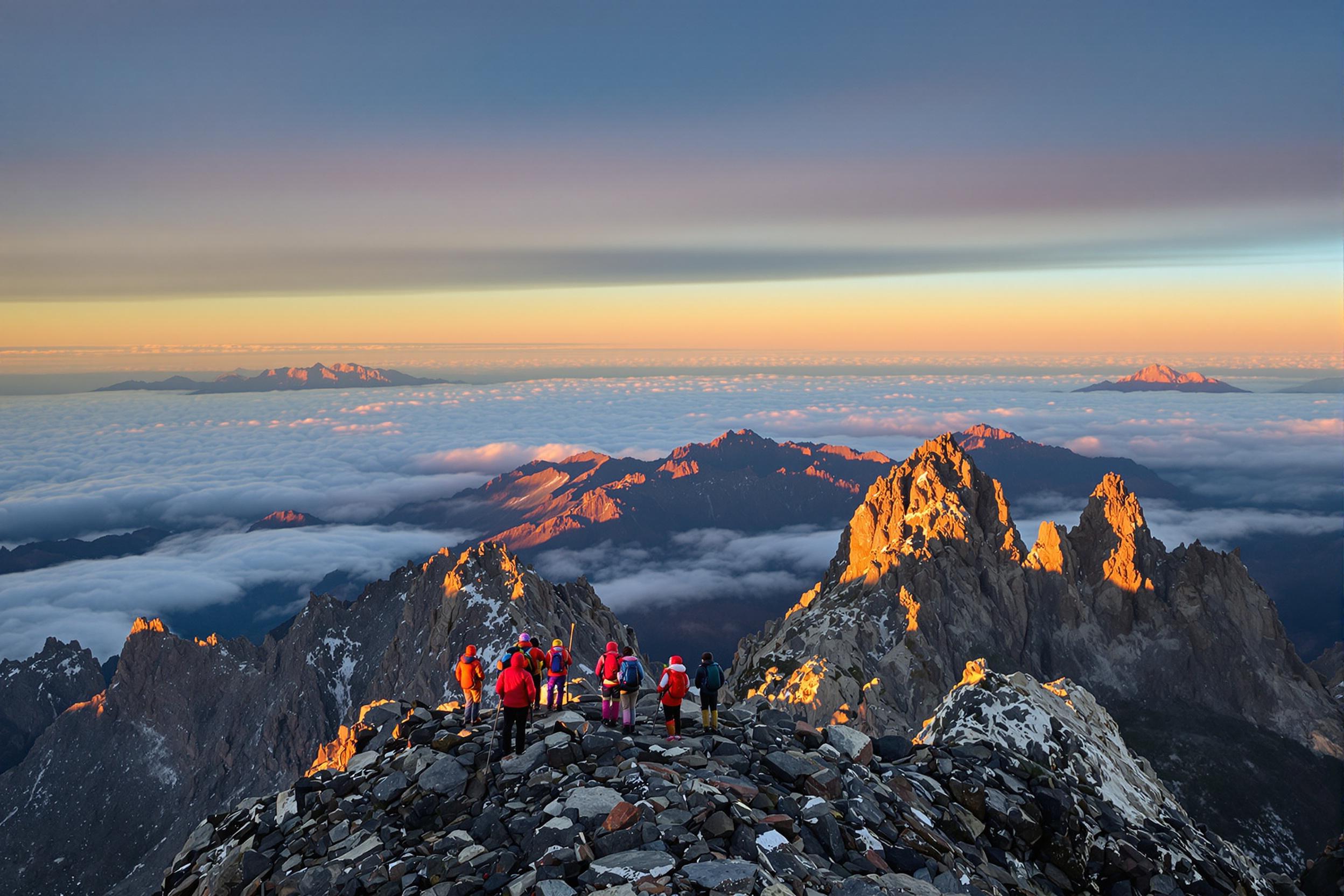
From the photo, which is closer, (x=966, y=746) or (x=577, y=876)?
(x=577, y=876)

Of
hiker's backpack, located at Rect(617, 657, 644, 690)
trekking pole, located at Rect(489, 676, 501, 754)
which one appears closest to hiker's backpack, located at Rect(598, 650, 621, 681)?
hiker's backpack, located at Rect(617, 657, 644, 690)

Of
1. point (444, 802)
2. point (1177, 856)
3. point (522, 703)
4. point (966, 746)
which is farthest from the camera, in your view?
point (966, 746)

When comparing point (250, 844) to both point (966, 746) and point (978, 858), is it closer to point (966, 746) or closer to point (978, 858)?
point (978, 858)

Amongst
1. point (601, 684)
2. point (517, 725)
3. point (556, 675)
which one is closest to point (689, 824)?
point (517, 725)

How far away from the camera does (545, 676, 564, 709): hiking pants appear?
32406mm

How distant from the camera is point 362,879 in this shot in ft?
74.8

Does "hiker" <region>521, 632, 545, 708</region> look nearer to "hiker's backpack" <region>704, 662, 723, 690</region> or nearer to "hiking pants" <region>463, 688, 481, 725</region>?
"hiking pants" <region>463, 688, 481, 725</region>

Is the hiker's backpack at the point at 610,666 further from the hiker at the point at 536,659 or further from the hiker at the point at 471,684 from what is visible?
the hiker at the point at 471,684

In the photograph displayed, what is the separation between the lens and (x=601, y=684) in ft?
101

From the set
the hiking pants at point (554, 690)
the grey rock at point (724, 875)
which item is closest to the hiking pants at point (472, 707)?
the hiking pants at point (554, 690)

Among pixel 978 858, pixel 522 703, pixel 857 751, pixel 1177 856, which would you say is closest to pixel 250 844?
pixel 522 703

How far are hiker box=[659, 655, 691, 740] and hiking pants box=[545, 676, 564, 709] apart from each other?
4.88m

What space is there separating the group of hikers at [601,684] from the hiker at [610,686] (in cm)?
2

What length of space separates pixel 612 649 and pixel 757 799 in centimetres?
867
